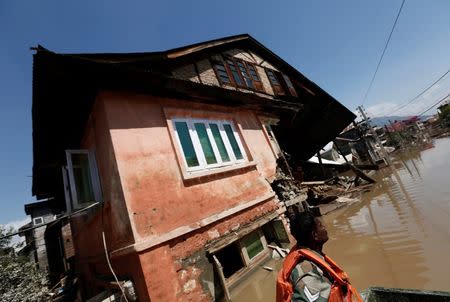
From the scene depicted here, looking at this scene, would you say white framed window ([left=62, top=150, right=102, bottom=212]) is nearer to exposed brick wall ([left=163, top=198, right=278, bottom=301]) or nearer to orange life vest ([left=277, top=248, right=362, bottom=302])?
exposed brick wall ([left=163, top=198, right=278, bottom=301])

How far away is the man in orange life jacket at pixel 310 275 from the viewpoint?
204 cm

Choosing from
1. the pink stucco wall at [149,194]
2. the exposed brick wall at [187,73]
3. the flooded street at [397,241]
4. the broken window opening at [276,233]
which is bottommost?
the flooded street at [397,241]

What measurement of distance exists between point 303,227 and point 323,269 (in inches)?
15.1

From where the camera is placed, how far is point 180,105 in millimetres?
6930

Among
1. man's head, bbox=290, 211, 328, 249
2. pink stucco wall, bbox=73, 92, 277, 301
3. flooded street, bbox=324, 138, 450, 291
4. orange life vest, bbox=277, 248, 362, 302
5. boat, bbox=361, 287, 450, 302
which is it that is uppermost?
pink stucco wall, bbox=73, 92, 277, 301

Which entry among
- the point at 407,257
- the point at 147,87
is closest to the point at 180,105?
the point at 147,87

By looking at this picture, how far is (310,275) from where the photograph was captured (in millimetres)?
2105

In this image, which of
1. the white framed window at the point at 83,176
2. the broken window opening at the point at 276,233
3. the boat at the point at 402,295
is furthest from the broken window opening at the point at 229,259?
the boat at the point at 402,295

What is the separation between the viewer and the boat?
262 cm

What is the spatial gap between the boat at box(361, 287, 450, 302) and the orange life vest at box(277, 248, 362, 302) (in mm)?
1148

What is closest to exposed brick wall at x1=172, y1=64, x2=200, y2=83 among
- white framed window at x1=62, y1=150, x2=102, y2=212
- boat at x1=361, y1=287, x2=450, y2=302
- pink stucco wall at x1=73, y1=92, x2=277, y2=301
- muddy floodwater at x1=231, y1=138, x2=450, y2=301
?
pink stucco wall at x1=73, y1=92, x2=277, y2=301

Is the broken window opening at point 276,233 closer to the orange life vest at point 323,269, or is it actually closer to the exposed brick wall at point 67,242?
the orange life vest at point 323,269

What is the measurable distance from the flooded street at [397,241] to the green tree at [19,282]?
962 cm

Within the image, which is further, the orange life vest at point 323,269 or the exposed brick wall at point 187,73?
the exposed brick wall at point 187,73
